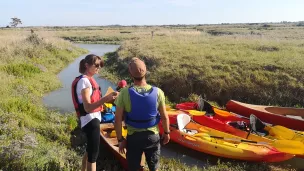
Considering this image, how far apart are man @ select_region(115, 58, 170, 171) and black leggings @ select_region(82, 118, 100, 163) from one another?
1.64 ft

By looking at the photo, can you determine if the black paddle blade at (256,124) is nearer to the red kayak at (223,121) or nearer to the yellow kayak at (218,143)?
the red kayak at (223,121)

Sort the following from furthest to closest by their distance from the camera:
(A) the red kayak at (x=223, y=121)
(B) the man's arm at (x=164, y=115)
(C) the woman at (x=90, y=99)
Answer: (A) the red kayak at (x=223, y=121) < (C) the woman at (x=90, y=99) < (B) the man's arm at (x=164, y=115)

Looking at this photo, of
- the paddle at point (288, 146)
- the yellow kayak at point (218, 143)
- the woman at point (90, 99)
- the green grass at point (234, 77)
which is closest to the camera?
the woman at point (90, 99)

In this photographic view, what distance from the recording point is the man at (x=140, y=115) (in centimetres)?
317

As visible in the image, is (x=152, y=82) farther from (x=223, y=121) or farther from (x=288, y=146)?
(x=288, y=146)

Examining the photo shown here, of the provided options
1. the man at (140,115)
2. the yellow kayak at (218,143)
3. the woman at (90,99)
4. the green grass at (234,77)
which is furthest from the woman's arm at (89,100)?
the green grass at (234,77)

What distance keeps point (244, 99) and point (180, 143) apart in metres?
4.02

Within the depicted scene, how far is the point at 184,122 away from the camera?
23.7ft

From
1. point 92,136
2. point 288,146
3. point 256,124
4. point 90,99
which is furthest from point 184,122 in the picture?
point 90,99

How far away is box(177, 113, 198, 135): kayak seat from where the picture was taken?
701 centimetres

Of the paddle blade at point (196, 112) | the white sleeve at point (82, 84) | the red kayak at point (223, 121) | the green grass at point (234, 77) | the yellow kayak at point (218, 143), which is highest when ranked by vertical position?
the white sleeve at point (82, 84)

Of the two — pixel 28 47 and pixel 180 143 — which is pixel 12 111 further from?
pixel 28 47

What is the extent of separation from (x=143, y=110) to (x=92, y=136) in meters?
0.96

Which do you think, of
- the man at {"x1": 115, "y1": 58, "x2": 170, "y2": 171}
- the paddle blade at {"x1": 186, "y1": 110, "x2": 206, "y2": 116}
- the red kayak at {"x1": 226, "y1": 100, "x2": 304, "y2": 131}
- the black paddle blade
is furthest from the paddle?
the man at {"x1": 115, "y1": 58, "x2": 170, "y2": 171}
